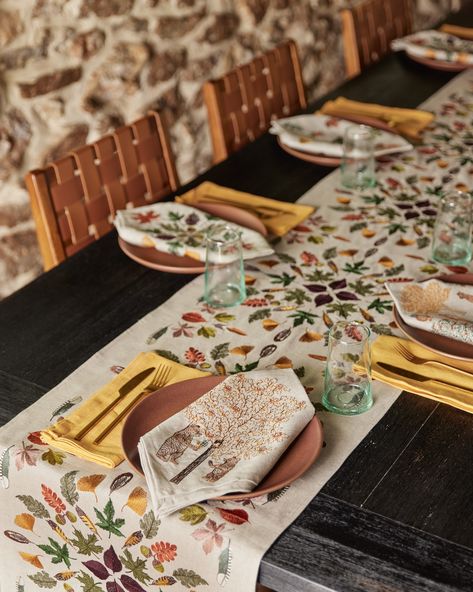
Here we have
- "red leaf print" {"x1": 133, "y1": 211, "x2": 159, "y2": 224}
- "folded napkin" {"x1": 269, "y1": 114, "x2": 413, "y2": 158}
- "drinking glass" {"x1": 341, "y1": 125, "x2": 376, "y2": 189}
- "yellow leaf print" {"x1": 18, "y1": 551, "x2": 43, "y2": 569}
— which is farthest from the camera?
"folded napkin" {"x1": 269, "y1": 114, "x2": 413, "y2": 158}

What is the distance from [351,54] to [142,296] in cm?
145

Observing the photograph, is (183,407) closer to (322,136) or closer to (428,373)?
(428,373)

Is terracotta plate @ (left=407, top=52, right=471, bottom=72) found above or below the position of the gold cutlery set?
below

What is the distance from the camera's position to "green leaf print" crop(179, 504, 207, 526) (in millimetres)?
1042

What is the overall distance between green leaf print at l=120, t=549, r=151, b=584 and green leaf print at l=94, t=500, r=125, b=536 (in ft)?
0.10

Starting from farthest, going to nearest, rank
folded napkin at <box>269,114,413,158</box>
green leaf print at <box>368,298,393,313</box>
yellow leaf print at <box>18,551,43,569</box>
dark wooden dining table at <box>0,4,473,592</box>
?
1. folded napkin at <box>269,114,413,158</box>
2. green leaf print at <box>368,298,393,313</box>
3. yellow leaf print at <box>18,551,43,569</box>
4. dark wooden dining table at <box>0,4,473,592</box>

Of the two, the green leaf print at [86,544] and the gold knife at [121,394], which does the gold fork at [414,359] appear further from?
the green leaf print at [86,544]

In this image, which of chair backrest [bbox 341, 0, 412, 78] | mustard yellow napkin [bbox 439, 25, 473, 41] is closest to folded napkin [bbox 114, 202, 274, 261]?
chair backrest [bbox 341, 0, 412, 78]

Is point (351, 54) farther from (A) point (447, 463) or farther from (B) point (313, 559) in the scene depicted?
(B) point (313, 559)

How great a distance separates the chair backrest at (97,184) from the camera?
1.71 meters

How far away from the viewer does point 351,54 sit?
8.73 ft

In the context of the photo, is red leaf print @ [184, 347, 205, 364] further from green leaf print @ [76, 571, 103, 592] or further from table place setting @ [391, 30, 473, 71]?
table place setting @ [391, 30, 473, 71]

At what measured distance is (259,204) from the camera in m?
1.79

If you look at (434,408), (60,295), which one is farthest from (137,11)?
(434,408)
